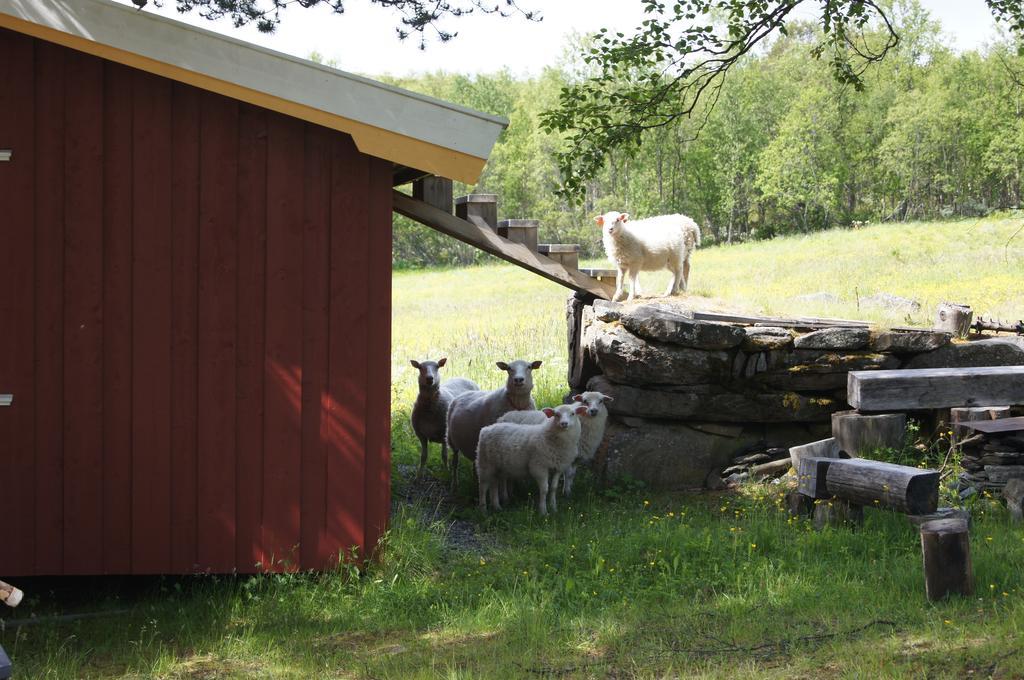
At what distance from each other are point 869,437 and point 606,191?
50749 mm

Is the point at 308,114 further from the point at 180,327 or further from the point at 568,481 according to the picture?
the point at 568,481

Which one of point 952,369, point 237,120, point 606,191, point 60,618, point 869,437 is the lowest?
point 60,618

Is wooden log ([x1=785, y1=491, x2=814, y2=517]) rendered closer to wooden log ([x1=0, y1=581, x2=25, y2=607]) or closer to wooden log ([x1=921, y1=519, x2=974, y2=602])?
wooden log ([x1=921, y1=519, x2=974, y2=602])

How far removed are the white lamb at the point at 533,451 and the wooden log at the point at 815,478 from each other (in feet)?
6.47

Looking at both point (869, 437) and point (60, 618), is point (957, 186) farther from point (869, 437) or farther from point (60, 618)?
point (60, 618)

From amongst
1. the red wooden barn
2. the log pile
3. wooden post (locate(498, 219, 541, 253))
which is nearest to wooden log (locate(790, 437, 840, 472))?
the log pile

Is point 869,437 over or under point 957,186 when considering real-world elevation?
under

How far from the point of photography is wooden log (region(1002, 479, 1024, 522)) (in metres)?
7.38

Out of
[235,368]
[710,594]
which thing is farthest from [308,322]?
[710,594]

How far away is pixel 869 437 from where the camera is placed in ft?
29.0

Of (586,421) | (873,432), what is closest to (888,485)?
(873,432)

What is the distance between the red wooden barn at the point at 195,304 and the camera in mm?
6656

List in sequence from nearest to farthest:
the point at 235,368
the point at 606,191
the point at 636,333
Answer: the point at 235,368 < the point at 636,333 < the point at 606,191

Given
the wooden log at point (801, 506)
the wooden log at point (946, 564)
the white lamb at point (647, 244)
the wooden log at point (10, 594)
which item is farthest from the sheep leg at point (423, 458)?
the wooden log at point (10, 594)
